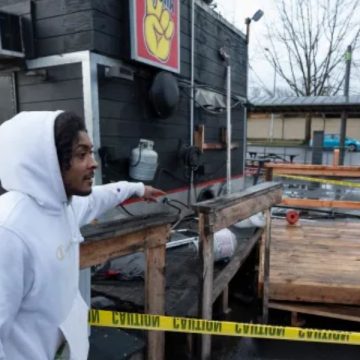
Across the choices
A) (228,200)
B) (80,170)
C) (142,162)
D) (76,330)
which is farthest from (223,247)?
(80,170)

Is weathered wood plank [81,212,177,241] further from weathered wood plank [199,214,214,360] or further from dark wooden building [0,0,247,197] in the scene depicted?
dark wooden building [0,0,247,197]

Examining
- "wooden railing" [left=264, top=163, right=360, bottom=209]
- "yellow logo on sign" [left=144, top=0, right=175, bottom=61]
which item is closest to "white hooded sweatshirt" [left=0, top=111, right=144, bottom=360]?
"yellow logo on sign" [left=144, top=0, right=175, bottom=61]

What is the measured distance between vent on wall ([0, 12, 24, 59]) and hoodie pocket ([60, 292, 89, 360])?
3.60m

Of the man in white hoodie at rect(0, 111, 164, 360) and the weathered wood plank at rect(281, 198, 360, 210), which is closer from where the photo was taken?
the man in white hoodie at rect(0, 111, 164, 360)

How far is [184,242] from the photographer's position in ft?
15.8

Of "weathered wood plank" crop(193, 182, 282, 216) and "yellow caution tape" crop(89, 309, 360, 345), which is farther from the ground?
"weathered wood plank" crop(193, 182, 282, 216)

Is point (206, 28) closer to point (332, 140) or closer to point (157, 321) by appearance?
point (157, 321)

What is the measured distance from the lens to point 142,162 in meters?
4.98

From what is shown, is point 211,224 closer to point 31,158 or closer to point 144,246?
point 144,246

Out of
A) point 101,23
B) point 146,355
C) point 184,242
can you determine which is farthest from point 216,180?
point 146,355

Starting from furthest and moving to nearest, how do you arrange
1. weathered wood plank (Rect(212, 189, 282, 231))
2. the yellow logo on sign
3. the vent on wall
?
1. the yellow logo on sign
2. the vent on wall
3. weathered wood plank (Rect(212, 189, 282, 231))

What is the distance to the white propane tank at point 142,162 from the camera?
4.96 metres

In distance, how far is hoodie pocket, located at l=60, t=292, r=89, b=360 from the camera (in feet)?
4.72

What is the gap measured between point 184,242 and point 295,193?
18.6ft
